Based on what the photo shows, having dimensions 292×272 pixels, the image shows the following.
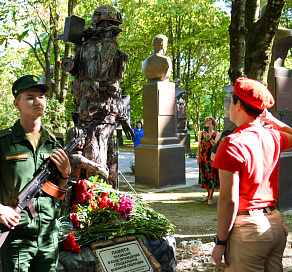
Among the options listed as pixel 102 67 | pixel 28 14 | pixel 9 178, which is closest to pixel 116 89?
pixel 102 67

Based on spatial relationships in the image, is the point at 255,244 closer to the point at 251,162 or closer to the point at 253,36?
the point at 251,162

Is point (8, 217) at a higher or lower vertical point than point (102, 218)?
higher

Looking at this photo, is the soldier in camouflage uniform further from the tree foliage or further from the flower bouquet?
the tree foliage

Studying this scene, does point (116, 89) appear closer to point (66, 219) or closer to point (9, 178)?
point (66, 219)

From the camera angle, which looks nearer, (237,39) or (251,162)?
(251,162)

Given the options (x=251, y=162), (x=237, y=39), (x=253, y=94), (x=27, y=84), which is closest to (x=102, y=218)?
(x=27, y=84)

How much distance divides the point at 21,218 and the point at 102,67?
2785mm

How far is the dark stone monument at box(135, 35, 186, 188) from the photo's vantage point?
1051 centimetres

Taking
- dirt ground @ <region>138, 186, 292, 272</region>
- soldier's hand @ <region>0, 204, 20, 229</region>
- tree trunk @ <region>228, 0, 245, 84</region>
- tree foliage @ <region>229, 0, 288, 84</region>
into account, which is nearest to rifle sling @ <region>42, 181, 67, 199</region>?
A: soldier's hand @ <region>0, 204, 20, 229</region>

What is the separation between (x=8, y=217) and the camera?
2.32 m

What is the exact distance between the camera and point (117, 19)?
16.6 ft

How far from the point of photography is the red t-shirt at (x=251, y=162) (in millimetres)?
2328

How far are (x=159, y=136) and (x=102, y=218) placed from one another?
669 centimetres

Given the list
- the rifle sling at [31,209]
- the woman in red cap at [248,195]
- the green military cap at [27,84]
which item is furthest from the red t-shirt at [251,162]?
the green military cap at [27,84]
